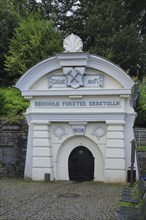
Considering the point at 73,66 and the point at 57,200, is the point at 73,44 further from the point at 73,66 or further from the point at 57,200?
the point at 57,200

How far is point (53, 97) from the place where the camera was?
18531 mm

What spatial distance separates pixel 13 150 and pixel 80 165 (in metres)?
3.11

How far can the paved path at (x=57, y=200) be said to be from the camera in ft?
34.7

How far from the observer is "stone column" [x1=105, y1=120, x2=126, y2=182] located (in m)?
17.8

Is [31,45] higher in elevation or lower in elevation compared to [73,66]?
higher

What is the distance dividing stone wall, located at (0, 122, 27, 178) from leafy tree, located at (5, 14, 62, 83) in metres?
5.83

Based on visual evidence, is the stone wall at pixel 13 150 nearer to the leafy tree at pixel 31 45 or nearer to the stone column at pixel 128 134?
the stone column at pixel 128 134

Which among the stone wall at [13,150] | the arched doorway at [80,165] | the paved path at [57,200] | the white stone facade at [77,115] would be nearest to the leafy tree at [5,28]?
the stone wall at [13,150]

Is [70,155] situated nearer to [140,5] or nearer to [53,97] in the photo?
[53,97]

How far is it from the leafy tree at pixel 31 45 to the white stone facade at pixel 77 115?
6365 millimetres

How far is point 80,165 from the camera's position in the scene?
18.9 metres

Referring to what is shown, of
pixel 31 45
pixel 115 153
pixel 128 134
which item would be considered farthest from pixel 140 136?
pixel 31 45

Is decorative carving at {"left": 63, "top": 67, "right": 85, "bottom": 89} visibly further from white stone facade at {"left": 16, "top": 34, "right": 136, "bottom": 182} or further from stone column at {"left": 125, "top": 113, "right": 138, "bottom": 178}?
stone column at {"left": 125, "top": 113, "right": 138, "bottom": 178}

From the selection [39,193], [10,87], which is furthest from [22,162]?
[10,87]
